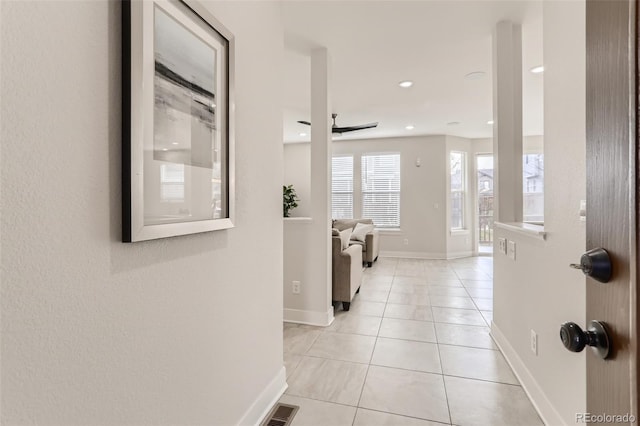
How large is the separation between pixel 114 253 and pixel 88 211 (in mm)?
136

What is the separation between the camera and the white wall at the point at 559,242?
1.39 meters

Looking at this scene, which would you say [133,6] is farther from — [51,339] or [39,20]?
[51,339]

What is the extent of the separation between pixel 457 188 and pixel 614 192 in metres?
7.09

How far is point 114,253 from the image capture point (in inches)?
35.1

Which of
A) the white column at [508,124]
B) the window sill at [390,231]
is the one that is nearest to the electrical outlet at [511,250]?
the white column at [508,124]

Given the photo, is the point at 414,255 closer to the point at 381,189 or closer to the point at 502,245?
the point at 381,189

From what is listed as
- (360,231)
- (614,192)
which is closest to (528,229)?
(614,192)

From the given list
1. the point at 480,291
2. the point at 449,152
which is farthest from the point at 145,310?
the point at 449,152

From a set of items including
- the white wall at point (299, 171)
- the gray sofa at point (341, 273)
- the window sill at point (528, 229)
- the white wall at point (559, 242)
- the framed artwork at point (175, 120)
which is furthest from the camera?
the white wall at point (299, 171)

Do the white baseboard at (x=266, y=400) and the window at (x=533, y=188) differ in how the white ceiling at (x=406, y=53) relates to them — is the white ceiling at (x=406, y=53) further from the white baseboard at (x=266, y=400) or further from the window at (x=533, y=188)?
the white baseboard at (x=266, y=400)

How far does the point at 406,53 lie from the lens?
10.4ft

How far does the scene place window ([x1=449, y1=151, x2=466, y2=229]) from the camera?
7.09 meters

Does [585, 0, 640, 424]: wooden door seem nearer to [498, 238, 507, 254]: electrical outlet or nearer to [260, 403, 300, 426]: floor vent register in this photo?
[260, 403, 300, 426]: floor vent register

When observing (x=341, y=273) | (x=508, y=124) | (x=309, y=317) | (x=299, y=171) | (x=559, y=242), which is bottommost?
(x=309, y=317)
